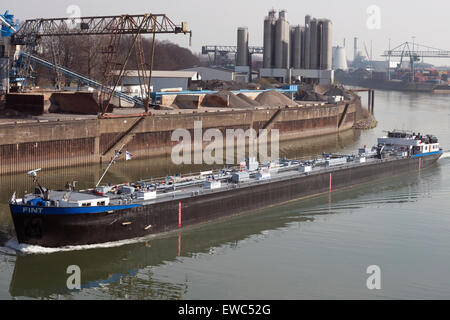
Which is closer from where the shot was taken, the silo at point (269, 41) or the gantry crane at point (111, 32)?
the gantry crane at point (111, 32)

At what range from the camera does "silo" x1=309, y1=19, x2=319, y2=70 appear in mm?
105931

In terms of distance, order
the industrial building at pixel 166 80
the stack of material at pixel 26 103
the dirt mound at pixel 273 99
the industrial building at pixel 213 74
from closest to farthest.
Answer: the stack of material at pixel 26 103, the dirt mound at pixel 273 99, the industrial building at pixel 166 80, the industrial building at pixel 213 74

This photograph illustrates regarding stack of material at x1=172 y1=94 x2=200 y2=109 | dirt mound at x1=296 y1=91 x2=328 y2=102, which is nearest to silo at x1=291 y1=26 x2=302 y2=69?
dirt mound at x1=296 y1=91 x2=328 y2=102

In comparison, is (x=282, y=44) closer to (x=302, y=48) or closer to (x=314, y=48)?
(x=302, y=48)

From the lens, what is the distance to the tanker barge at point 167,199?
24359 millimetres

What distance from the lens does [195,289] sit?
71.4ft

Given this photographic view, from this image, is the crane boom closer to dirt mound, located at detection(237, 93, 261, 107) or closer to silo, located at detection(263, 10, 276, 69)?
dirt mound, located at detection(237, 93, 261, 107)

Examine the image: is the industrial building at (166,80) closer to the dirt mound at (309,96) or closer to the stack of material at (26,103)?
the dirt mound at (309,96)

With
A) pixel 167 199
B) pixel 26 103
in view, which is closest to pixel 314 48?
pixel 26 103

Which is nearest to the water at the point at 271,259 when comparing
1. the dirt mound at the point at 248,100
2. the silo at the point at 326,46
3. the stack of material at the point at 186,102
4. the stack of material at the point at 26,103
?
the stack of material at the point at 26,103

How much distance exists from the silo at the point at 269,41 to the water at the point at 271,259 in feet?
245

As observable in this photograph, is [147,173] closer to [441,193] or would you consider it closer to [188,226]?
[188,226]

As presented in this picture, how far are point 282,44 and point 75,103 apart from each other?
197ft

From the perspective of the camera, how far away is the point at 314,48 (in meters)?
107
